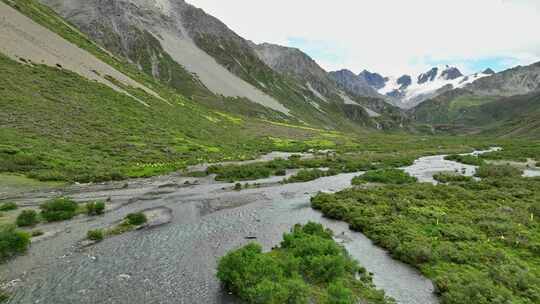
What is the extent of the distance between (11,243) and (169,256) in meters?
9.34

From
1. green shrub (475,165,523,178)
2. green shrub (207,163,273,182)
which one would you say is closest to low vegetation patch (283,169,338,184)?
green shrub (207,163,273,182)

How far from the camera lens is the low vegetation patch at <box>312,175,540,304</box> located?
17125mm

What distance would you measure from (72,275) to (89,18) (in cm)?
21933

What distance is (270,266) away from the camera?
55.2ft

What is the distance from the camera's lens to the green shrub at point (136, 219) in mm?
25469

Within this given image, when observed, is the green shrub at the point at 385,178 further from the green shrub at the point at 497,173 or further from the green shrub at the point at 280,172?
the green shrub at the point at 497,173

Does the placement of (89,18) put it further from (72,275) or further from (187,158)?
(72,275)

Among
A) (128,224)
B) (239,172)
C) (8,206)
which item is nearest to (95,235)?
(128,224)

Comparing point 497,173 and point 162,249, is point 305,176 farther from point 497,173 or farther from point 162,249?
point 497,173

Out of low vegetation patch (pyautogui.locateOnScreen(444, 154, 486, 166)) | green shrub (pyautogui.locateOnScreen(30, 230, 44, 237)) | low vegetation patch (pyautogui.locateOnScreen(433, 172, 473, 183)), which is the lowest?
low vegetation patch (pyautogui.locateOnScreen(444, 154, 486, 166))

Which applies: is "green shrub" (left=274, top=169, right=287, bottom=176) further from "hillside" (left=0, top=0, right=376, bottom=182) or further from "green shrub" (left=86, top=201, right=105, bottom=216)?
"green shrub" (left=86, top=201, right=105, bottom=216)

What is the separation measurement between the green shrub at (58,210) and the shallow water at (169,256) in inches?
44.5

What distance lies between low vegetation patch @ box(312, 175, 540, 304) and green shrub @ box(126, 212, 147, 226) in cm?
1702

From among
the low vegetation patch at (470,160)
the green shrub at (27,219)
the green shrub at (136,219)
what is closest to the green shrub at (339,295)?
the green shrub at (136,219)
